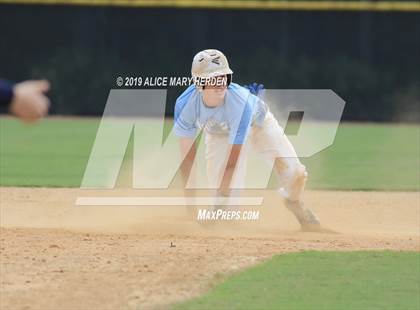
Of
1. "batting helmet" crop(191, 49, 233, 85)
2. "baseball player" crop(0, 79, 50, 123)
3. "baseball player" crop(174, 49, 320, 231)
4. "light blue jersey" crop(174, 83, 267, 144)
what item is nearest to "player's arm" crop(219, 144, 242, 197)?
"baseball player" crop(174, 49, 320, 231)

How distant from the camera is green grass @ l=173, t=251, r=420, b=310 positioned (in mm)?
7125

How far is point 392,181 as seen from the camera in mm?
15398

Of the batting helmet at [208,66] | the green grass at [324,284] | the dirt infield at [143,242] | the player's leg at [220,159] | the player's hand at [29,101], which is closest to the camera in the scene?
the player's hand at [29,101]

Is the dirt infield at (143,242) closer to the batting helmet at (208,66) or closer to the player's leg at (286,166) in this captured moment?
the player's leg at (286,166)

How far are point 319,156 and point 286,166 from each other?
8.48m

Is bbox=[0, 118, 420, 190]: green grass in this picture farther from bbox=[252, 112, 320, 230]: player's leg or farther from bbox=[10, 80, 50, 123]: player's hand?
bbox=[10, 80, 50, 123]: player's hand

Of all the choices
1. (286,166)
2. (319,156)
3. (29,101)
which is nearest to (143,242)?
(286,166)

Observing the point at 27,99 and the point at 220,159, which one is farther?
the point at 220,159

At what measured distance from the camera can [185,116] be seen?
10.4 meters

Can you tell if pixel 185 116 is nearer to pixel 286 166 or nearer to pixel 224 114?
pixel 224 114

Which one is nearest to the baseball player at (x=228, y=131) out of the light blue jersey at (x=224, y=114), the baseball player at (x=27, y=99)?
the light blue jersey at (x=224, y=114)

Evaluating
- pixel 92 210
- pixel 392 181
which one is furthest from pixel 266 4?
pixel 92 210

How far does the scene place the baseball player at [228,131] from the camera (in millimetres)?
10094

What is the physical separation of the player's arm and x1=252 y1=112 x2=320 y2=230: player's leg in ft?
1.27
